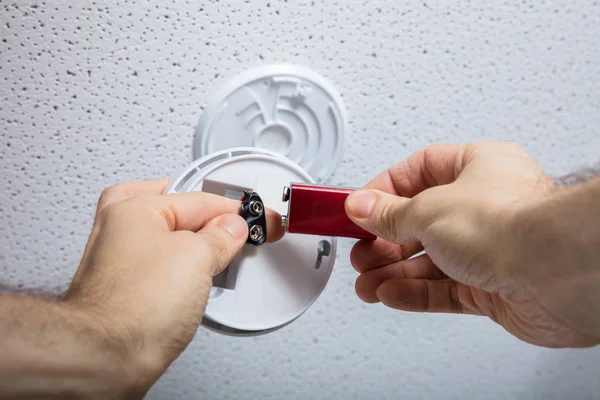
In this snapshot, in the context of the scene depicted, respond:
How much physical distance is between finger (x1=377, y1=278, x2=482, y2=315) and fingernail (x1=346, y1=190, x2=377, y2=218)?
144 mm

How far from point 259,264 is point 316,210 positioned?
0.08 metres

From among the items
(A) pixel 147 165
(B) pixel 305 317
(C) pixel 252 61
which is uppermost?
(C) pixel 252 61

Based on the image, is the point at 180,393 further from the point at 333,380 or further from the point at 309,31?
the point at 309,31

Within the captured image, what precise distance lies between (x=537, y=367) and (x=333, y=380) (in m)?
0.31

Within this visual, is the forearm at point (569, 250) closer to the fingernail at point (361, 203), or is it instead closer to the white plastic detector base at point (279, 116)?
the fingernail at point (361, 203)

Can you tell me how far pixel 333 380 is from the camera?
73 centimetres

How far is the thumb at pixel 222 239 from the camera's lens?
39 centimetres

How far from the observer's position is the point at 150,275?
36 centimetres

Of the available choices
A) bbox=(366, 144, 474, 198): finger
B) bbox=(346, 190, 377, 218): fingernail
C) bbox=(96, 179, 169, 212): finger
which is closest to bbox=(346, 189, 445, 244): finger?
bbox=(346, 190, 377, 218): fingernail

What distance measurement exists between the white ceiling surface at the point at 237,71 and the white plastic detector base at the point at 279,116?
13 millimetres

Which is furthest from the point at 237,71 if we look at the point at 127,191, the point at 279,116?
the point at 127,191

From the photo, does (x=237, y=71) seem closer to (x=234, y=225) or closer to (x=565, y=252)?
(x=234, y=225)

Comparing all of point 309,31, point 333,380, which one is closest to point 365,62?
point 309,31

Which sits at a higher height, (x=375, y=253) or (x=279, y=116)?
(x=279, y=116)
